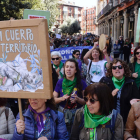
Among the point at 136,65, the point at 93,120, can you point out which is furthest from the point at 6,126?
the point at 136,65

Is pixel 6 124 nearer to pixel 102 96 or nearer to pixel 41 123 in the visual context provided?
pixel 41 123

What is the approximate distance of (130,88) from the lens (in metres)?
2.79

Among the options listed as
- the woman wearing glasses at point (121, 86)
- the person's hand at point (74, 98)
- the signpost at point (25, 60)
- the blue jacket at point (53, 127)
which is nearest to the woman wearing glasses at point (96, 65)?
the woman wearing glasses at point (121, 86)

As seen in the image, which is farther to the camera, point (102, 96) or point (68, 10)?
point (68, 10)

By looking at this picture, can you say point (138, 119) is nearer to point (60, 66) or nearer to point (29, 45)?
point (29, 45)

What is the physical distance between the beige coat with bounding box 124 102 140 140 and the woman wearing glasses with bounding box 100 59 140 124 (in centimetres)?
70

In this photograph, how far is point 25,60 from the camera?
175cm

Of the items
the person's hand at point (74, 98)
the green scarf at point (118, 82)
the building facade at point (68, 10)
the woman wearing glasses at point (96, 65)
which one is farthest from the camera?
the building facade at point (68, 10)

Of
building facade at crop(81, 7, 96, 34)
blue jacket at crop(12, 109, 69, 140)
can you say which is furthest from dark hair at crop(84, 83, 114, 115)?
building facade at crop(81, 7, 96, 34)

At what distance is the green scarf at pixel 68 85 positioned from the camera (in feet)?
9.60

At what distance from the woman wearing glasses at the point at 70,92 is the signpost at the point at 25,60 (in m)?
0.99

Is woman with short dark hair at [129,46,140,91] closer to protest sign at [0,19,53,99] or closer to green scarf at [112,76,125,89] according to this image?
green scarf at [112,76,125,89]

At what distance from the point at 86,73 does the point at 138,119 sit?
8.22ft

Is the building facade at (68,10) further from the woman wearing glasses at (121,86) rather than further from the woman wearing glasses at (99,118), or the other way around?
the woman wearing glasses at (99,118)
